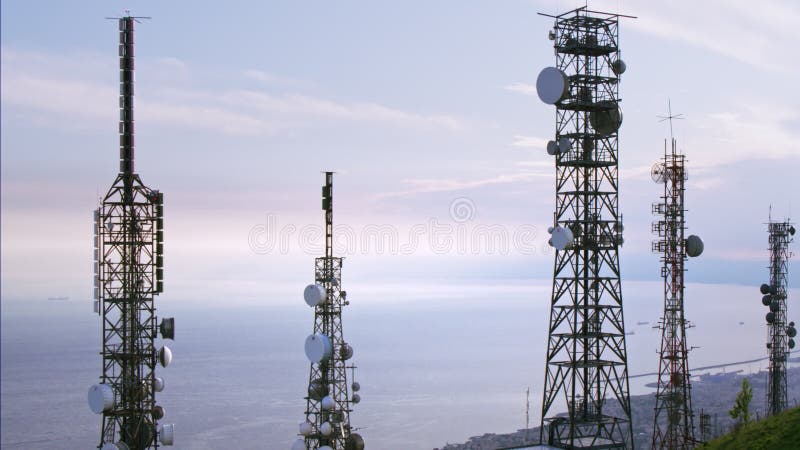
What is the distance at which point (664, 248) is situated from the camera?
46656 millimetres

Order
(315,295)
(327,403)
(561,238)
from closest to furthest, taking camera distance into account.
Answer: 1. (561,238)
2. (327,403)
3. (315,295)

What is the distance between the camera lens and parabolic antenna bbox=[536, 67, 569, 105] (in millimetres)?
31375

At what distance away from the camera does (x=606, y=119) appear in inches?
1278

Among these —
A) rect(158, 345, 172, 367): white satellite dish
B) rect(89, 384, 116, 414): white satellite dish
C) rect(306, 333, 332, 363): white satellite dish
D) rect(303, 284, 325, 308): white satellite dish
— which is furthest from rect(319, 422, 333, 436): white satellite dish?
rect(89, 384, 116, 414): white satellite dish

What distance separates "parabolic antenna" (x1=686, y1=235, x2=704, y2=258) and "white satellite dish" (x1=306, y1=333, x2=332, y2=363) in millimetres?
21206

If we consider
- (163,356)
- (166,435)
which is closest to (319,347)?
(163,356)

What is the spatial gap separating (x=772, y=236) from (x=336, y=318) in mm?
33530

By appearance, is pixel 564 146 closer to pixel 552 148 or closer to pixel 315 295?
pixel 552 148

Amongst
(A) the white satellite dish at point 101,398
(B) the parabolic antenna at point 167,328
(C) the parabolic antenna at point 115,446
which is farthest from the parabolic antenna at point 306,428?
(A) the white satellite dish at point 101,398

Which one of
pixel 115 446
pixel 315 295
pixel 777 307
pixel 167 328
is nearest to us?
pixel 115 446

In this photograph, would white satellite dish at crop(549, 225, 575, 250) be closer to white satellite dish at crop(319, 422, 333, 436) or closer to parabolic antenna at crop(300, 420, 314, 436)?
white satellite dish at crop(319, 422, 333, 436)

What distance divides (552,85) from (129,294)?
20.5 metres

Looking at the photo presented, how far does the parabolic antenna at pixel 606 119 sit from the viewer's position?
32.5 m

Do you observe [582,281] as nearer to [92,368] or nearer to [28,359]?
[92,368]
